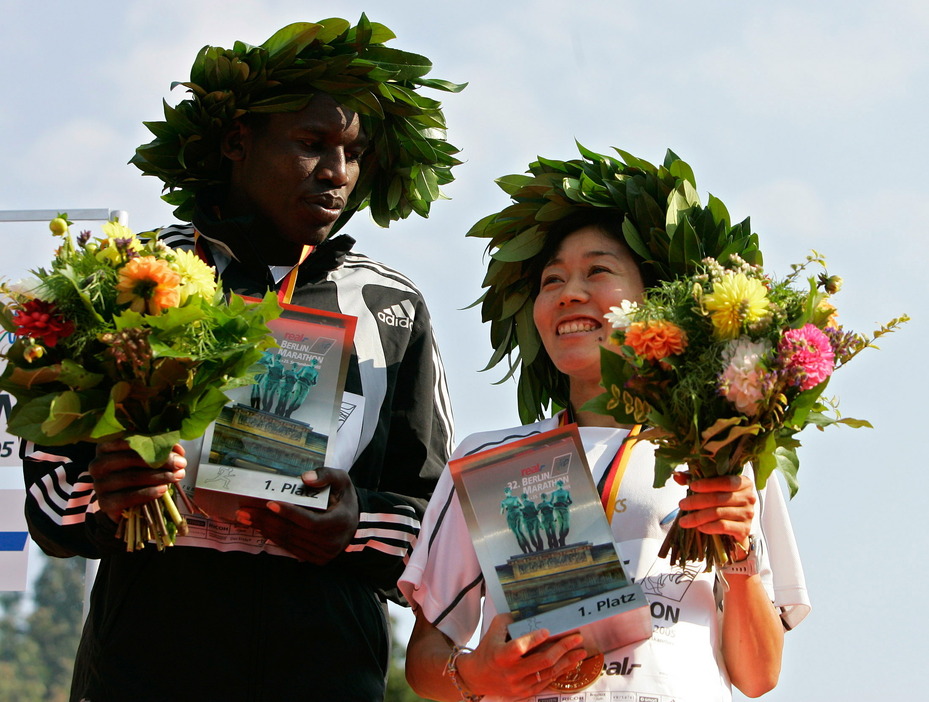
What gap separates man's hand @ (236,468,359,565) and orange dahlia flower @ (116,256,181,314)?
2.32ft

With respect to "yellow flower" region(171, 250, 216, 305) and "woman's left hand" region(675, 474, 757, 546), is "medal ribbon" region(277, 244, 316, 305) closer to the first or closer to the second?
"yellow flower" region(171, 250, 216, 305)

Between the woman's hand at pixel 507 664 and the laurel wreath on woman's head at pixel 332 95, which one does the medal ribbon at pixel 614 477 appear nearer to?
the woman's hand at pixel 507 664

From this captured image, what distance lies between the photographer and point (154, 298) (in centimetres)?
364

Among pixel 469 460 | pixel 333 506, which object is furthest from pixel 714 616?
pixel 333 506

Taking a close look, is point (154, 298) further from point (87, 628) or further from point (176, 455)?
point (87, 628)

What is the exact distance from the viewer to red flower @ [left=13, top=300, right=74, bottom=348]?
3.59 metres

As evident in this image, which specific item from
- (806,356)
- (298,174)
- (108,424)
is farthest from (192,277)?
(806,356)

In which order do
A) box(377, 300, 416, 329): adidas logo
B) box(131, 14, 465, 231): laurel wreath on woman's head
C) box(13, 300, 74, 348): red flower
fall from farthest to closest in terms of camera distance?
1. box(131, 14, 465, 231): laurel wreath on woman's head
2. box(377, 300, 416, 329): adidas logo
3. box(13, 300, 74, 348): red flower

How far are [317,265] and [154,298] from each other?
1.12 meters

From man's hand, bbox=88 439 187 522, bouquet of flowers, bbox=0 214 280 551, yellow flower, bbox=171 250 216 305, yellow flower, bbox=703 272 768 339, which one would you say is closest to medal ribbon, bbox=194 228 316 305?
yellow flower, bbox=171 250 216 305

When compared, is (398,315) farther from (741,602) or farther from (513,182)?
→ (741,602)

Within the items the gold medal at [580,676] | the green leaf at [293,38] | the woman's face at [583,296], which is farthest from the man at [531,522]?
the green leaf at [293,38]

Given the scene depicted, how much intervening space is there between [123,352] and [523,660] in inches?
54.1

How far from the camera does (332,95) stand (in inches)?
189
